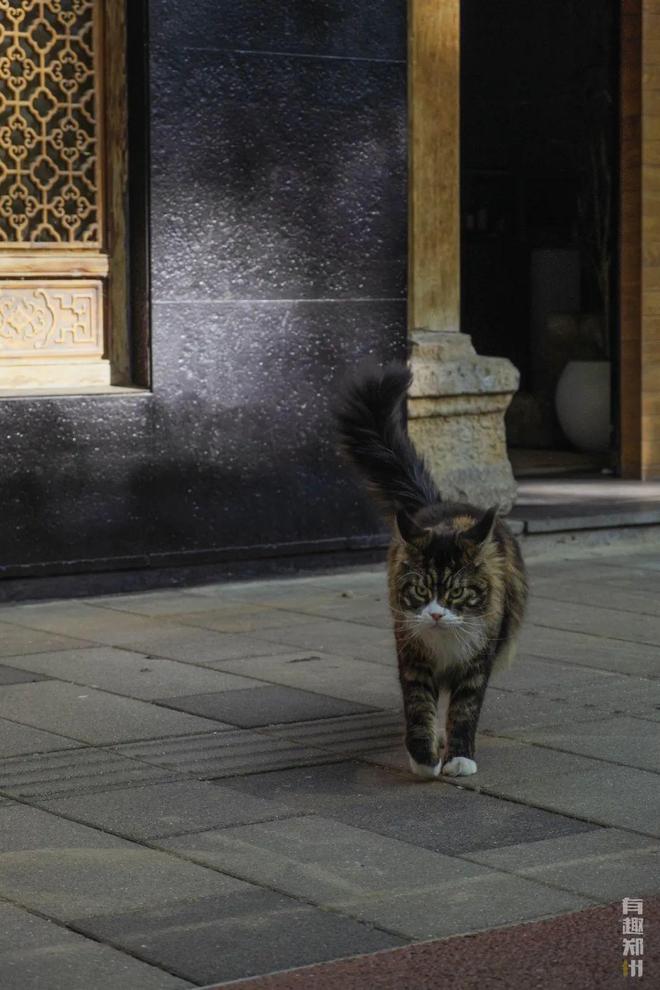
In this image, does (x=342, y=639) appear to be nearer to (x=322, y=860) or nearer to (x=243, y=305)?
(x=243, y=305)

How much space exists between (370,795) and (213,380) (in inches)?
179

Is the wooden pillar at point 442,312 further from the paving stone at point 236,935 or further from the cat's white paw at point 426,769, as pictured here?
the paving stone at point 236,935

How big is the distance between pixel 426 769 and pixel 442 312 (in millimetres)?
5408

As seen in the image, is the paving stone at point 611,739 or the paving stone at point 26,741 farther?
the paving stone at point 26,741

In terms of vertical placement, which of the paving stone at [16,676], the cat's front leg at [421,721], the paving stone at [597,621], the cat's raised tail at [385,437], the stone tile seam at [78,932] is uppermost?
the cat's raised tail at [385,437]

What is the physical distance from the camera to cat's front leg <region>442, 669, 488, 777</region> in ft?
19.5

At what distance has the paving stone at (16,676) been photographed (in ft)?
24.5

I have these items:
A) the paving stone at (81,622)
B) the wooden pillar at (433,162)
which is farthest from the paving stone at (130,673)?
the wooden pillar at (433,162)

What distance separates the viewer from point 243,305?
997cm

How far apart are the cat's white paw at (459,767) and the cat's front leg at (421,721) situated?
0.10 feet

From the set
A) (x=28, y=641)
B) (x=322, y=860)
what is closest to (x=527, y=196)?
(x=28, y=641)

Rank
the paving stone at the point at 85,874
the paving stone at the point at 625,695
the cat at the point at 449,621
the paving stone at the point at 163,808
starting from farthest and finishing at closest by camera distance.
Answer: the paving stone at the point at 625,695, the cat at the point at 449,621, the paving stone at the point at 163,808, the paving stone at the point at 85,874

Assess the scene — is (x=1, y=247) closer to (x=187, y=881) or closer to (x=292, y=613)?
(x=292, y=613)

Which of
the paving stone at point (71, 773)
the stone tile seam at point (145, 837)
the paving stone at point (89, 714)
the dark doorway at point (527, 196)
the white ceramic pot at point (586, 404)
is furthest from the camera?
the dark doorway at point (527, 196)
